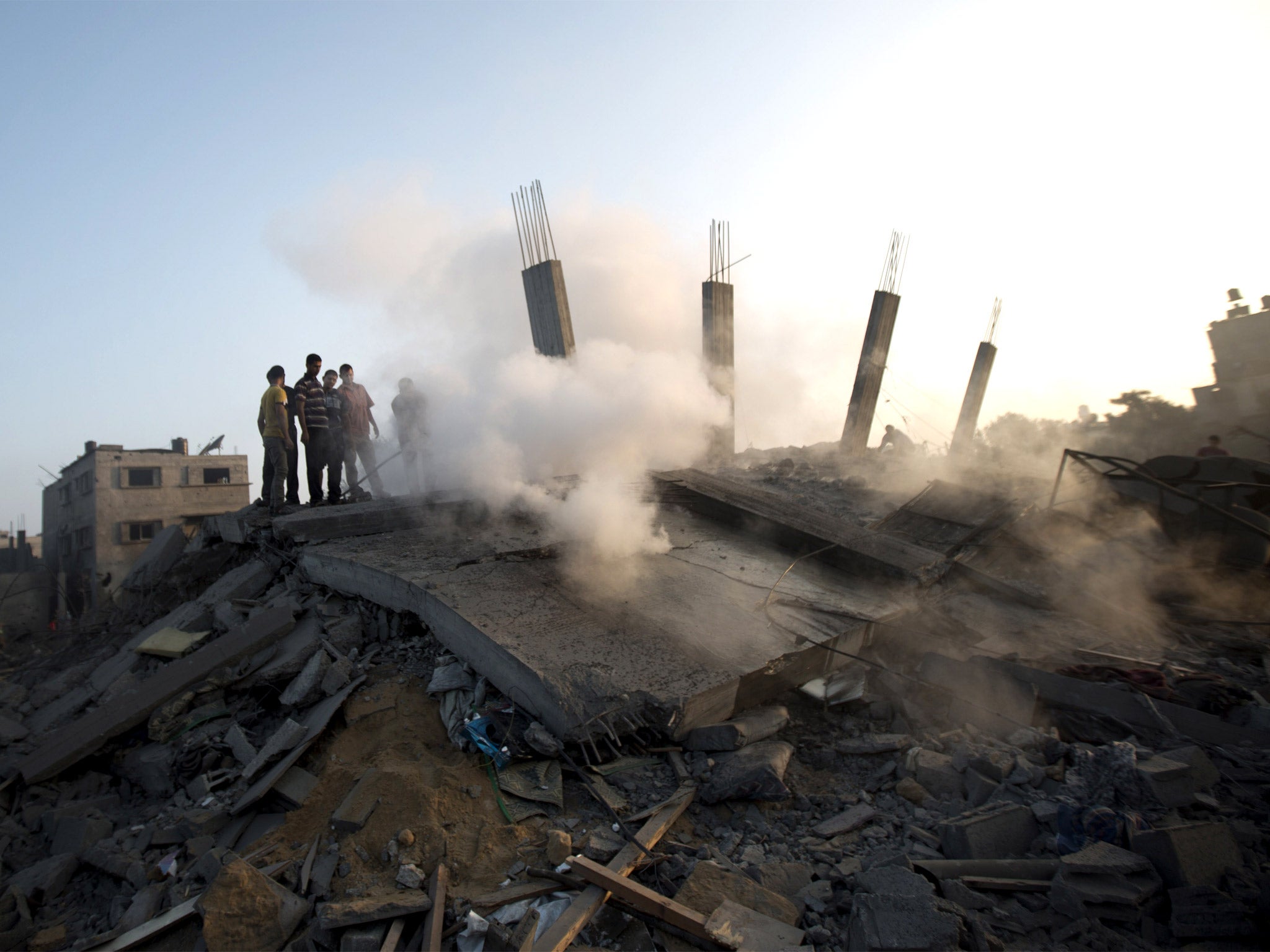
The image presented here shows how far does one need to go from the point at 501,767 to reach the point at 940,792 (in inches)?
91.1

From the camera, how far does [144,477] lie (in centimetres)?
2573

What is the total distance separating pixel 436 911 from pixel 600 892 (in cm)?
65

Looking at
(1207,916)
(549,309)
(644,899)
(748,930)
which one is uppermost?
(549,309)

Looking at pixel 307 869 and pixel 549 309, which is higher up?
pixel 549 309

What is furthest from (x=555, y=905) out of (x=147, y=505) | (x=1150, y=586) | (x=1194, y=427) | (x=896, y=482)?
(x=147, y=505)

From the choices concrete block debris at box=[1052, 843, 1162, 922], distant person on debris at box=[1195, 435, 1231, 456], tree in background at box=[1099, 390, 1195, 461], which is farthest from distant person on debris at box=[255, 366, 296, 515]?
tree in background at box=[1099, 390, 1195, 461]

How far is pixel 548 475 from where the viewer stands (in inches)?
275

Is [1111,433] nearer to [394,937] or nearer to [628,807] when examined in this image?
[628,807]

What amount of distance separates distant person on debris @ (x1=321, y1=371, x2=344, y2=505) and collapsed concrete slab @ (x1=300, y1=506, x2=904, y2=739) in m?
1.61

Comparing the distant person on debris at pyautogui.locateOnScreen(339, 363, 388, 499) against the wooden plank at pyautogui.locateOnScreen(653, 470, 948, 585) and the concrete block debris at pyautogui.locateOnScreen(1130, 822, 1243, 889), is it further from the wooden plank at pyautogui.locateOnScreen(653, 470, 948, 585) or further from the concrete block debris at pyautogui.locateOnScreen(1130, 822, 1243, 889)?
the concrete block debris at pyautogui.locateOnScreen(1130, 822, 1243, 889)

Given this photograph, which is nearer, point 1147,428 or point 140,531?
point 1147,428

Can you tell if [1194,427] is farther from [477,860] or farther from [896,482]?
[477,860]

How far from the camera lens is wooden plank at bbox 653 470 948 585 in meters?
6.22

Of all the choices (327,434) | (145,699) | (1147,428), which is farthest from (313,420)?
(1147,428)
